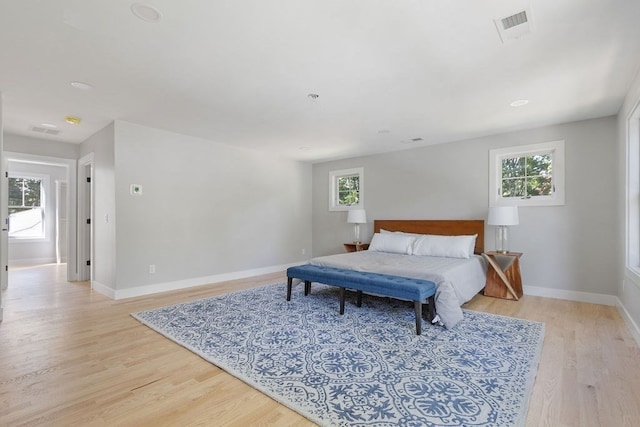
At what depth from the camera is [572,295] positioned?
13.3 ft

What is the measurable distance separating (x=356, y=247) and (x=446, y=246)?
5.84ft

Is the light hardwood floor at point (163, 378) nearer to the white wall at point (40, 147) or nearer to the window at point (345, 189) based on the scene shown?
the white wall at point (40, 147)

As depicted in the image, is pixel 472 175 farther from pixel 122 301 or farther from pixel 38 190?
pixel 38 190

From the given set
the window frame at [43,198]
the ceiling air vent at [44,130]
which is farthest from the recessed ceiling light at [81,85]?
the window frame at [43,198]

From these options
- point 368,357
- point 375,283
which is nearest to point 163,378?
point 368,357

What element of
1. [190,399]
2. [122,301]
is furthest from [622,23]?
[122,301]

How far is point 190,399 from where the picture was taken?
1854 millimetres

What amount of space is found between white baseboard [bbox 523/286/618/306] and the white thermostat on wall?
5489 millimetres

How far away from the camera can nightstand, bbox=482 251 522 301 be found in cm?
414

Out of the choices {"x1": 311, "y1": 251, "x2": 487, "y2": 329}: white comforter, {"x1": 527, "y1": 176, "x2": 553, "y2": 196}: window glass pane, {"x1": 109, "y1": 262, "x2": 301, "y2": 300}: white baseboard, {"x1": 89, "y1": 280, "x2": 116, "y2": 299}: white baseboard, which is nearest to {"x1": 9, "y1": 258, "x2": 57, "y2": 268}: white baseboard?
{"x1": 89, "y1": 280, "x2": 116, "y2": 299}: white baseboard

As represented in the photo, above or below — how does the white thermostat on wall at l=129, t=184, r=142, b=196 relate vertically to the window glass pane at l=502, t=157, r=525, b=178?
below

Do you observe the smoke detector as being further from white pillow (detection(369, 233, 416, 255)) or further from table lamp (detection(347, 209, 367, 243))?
white pillow (detection(369, 233, 416, 255))

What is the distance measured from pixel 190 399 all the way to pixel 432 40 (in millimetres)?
2801

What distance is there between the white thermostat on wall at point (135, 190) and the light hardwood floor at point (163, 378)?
1576 mm
